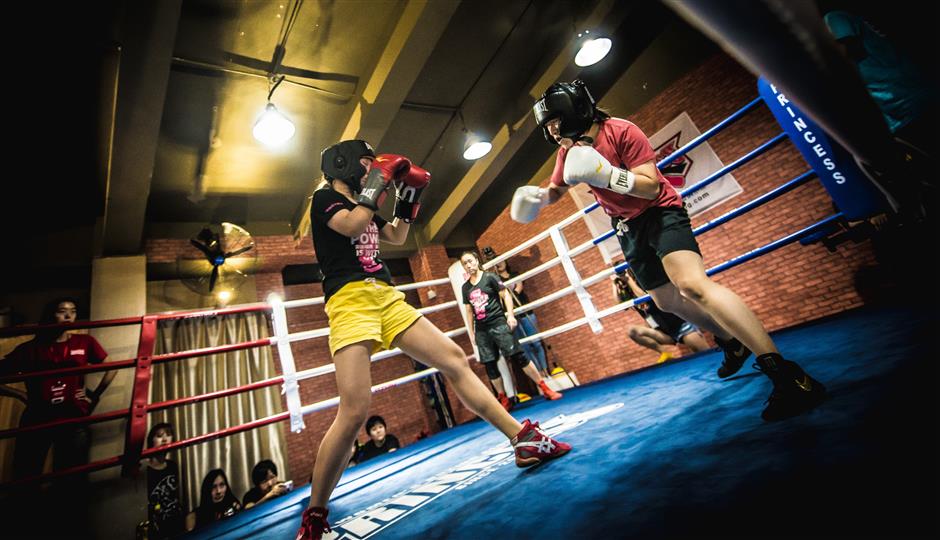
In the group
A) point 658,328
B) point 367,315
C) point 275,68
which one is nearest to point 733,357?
point 367,315

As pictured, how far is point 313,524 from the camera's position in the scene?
1221mm

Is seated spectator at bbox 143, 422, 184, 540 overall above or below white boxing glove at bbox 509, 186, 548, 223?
below

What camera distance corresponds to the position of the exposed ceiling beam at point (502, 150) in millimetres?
4668

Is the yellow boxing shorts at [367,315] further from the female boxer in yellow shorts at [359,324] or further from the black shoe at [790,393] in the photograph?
the black shoe at [790,393]

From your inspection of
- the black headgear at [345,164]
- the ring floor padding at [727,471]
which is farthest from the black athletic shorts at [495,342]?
the black headgear at [345,164]

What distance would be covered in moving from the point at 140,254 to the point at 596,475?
5286mm

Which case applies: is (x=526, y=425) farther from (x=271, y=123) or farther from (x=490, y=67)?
(x=490, y=67)

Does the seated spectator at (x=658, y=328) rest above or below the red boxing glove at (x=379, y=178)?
below

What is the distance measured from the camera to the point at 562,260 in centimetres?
320

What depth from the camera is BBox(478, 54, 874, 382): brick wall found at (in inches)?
160

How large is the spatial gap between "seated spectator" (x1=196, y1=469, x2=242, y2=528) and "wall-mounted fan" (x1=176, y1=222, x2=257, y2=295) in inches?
84.6

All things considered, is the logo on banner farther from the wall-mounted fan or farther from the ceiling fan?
the wall-mounted fan

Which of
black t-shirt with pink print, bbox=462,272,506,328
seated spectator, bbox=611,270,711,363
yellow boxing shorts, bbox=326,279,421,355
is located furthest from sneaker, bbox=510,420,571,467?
black t-shirt with pink print, bbox=462,272,506,328

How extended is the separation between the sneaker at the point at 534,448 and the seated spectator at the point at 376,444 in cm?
357
